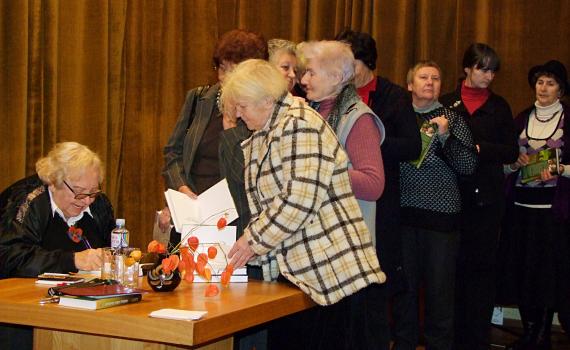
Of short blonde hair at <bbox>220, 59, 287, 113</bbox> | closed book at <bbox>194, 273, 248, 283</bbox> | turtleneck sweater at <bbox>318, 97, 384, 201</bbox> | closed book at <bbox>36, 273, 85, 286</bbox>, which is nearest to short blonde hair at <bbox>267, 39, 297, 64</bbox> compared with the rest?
turtleneck sweater at <bbox>318, 97, 384, 201</bbox>

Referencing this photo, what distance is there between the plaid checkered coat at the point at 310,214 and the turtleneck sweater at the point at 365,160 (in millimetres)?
201

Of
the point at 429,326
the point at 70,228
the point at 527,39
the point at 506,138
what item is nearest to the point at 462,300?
the point at 429,326

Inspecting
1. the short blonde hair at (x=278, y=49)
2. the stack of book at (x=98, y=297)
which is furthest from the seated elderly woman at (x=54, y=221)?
the short blonde hair at (x=278, y=49)

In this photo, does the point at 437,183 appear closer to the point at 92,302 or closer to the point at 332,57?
the point at 332,57

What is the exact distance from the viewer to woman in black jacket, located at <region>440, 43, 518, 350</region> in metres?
4.24

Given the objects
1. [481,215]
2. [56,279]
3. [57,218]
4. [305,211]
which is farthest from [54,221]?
[481,215]

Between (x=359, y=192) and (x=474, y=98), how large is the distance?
1.72 m

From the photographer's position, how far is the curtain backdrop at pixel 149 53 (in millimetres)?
4887

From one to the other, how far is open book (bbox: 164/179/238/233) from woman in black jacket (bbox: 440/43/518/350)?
1.77 metres

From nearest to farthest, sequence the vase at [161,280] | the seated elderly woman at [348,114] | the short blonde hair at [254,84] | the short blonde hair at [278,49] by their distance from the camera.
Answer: the vase at [161,280], the short blonde hair at [254,84], the seated elderly woman at [348,114], the short blonde hair at [278,49]

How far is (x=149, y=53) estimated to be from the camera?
5.43 metres

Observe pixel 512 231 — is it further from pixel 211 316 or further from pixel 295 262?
pixel 211 316

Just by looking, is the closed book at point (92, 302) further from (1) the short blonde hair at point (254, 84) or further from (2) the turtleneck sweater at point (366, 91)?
(2) the turtleneck sweater at point (366, 91)

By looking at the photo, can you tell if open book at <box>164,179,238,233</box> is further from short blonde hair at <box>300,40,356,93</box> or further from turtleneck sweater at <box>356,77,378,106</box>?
turtleneck sweater at <box>356,77,378,106</box>
